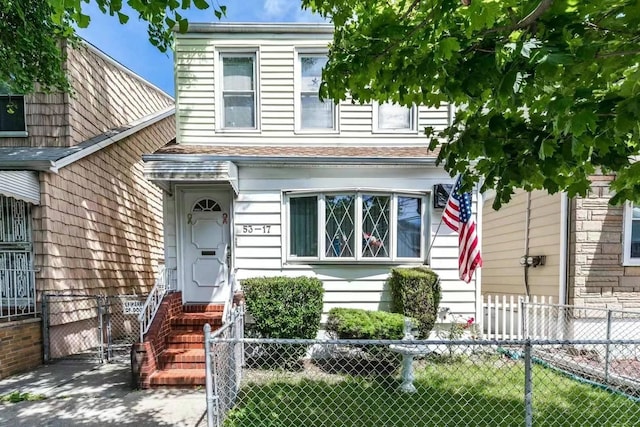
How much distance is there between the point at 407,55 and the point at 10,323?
6.93 meters

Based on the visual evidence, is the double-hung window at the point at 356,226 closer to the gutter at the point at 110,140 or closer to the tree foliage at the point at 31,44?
the tree foliage at the point at 31,44

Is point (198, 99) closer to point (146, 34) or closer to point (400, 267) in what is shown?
point (146, 34)

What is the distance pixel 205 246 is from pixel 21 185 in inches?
124

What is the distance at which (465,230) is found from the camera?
539 centimetres

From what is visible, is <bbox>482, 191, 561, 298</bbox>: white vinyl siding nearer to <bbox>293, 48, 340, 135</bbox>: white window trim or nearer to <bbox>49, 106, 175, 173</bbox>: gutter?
<bbox>293, 48, 340, 135</bbox>: white window trim

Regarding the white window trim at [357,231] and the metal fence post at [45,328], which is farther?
the white window trim at [357,231]

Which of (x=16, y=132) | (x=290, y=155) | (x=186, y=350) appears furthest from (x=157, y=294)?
(x=16, y=132)

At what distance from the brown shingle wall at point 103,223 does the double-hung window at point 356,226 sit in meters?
4.33

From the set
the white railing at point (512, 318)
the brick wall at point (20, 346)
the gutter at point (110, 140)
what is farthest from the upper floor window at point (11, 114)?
the white railing at point (512, 318)

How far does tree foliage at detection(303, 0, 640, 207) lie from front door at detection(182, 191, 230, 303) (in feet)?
13.3

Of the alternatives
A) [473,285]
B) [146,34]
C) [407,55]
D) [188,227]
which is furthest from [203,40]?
[473,285]

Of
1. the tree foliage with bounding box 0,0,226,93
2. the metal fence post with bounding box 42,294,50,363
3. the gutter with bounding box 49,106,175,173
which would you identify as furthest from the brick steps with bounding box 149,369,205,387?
the tree foliage with bounding box 0,0,226,93

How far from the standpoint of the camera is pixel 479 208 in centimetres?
626

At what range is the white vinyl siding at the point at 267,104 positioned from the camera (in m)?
6.62
